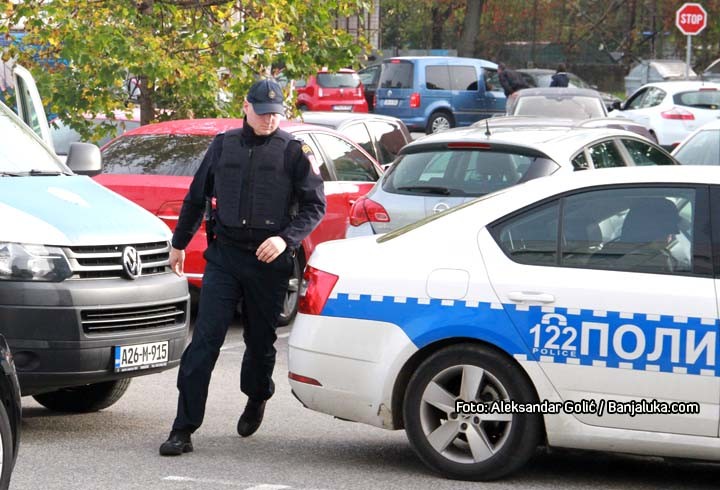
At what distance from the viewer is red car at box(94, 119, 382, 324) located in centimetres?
1052

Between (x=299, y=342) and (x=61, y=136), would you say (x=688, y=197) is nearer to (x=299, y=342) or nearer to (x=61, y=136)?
(x=299, y=342)

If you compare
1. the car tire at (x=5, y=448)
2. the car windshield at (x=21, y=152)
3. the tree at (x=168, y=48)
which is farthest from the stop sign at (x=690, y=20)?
the car tire at (x=5, y=448)

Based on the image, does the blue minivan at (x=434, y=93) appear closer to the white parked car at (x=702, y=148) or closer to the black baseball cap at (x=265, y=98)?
the white parked car at (x=702, y=148)

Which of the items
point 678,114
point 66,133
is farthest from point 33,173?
point 678,114

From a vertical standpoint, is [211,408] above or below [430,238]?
below

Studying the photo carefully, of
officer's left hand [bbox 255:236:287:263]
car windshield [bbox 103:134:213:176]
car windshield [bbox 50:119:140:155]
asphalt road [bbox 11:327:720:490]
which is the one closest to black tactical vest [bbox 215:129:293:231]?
officer's left hand [bbox 255:236:287:263]

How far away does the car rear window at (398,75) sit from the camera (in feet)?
105

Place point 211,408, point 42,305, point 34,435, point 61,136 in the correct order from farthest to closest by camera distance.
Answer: point 61,136
point 211,408
point 34,435
point 42,305

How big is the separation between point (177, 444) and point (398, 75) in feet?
84.5

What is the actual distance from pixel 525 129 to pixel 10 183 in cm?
445

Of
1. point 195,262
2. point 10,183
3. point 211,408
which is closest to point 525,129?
point 195,262

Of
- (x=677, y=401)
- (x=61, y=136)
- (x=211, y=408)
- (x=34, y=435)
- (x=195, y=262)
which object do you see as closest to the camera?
(x=677, y=401)

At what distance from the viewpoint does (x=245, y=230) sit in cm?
691

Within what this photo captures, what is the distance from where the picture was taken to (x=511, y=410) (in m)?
6.25
